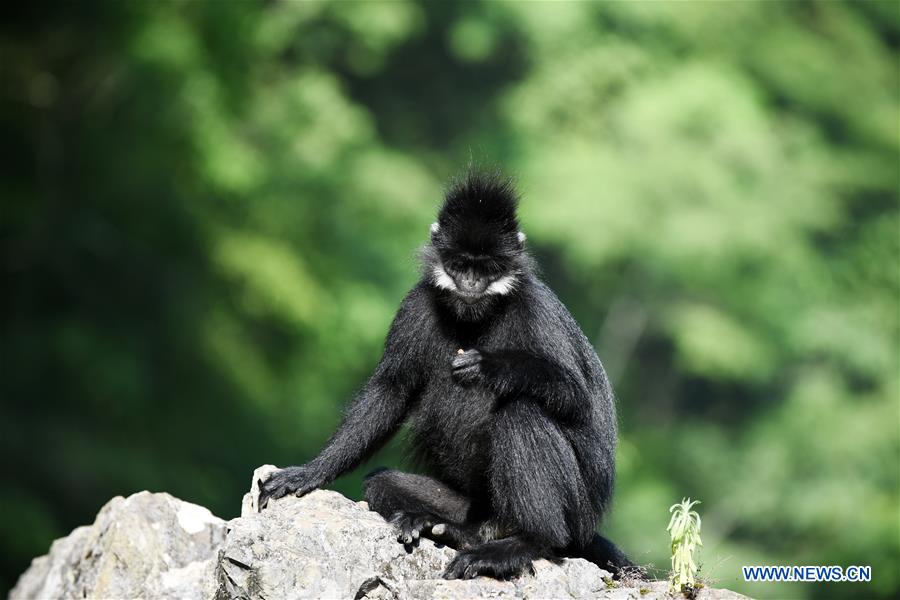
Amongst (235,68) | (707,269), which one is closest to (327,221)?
(235,68)

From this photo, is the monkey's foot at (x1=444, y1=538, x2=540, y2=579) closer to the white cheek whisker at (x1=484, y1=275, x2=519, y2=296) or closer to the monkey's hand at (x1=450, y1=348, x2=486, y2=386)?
the monkey's hand at (x1=450, y1=348, x2=486, y2=386)

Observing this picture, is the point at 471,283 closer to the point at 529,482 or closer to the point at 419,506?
the point at 529,482

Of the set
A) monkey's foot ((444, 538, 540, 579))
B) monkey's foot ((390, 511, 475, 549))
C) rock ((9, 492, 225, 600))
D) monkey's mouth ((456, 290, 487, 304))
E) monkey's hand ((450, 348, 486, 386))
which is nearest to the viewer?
monkey's foot ((444, 538, 540, 579))

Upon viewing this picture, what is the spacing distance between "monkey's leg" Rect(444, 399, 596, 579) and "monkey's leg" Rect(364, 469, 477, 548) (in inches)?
10.4

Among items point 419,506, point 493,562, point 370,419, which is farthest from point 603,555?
point 370,419

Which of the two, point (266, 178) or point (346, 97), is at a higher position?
point (346, 97)

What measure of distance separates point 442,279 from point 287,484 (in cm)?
159

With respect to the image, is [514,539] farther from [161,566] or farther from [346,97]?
[346,97]

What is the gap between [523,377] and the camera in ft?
20.8

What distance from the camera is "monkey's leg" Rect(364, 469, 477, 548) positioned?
6332 millimetres

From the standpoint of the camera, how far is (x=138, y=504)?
736 centimetres

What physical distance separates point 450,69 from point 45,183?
1027 cm

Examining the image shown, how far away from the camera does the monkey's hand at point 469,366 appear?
637 cm

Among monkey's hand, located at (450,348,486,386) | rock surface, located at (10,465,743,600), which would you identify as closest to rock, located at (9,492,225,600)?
rock surface, located at (10,465,743,600)
